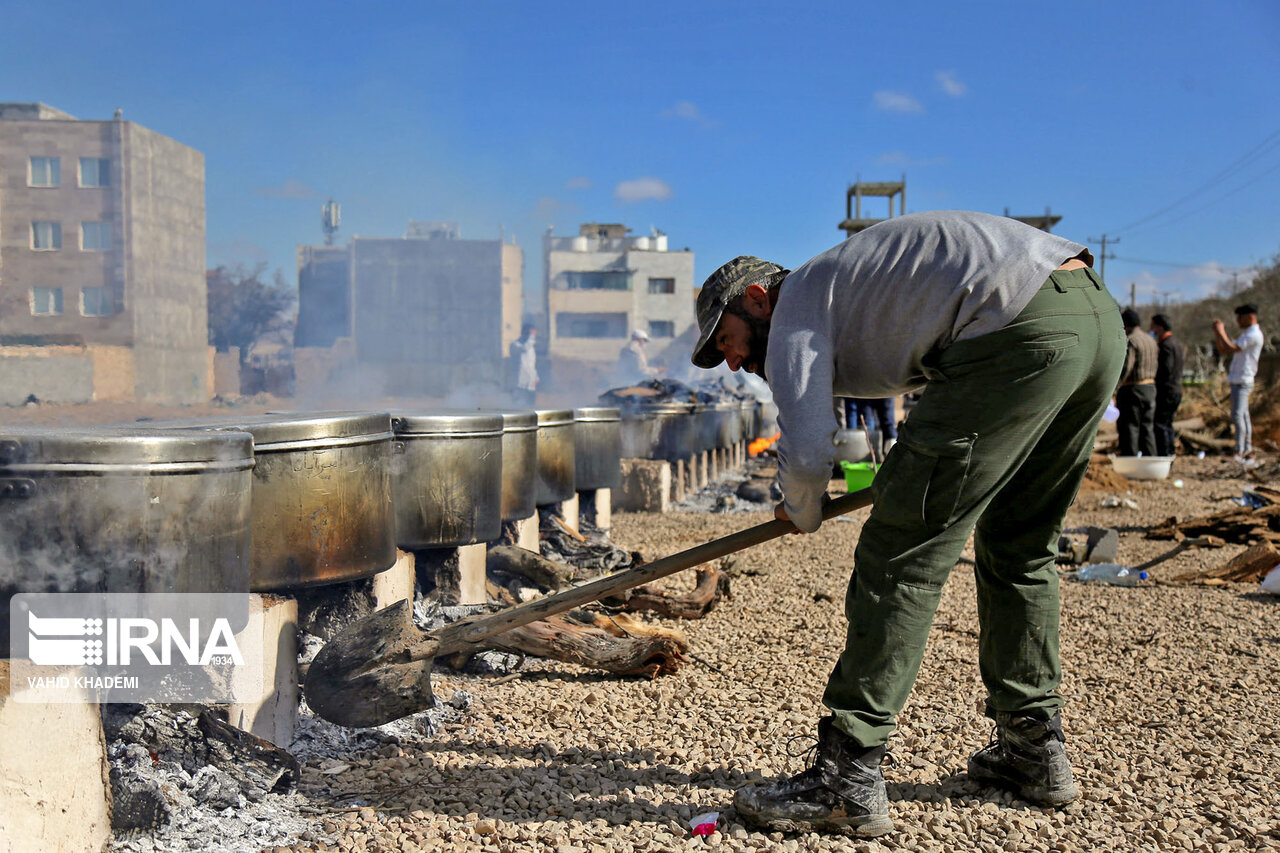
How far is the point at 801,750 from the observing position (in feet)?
9.27

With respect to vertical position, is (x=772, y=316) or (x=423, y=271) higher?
(x=423, y=271)

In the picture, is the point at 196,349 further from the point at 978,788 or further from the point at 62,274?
the point at 978,788

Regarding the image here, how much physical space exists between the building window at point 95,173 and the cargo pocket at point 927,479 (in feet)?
58.4

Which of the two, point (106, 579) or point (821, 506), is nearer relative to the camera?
point (106, 579)

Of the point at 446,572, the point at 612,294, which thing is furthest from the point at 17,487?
the point at 612,294

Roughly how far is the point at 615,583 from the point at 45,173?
16.4 metres

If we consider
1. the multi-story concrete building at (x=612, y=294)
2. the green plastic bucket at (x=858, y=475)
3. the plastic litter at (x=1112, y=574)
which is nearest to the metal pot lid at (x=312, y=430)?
the plastic litter at (x=1112, y=574)

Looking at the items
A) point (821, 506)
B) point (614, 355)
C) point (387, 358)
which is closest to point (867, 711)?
point (821, 506)

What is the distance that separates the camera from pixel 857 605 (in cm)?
222

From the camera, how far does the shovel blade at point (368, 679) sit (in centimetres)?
281

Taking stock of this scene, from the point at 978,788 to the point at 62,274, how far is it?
17071mm

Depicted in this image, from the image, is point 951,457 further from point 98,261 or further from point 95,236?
point 98,261

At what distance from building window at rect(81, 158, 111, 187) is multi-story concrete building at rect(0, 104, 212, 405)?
28 mm

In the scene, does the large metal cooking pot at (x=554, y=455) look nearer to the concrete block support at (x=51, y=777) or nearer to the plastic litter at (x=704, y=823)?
the plastic litter at (x=704, y=823)
